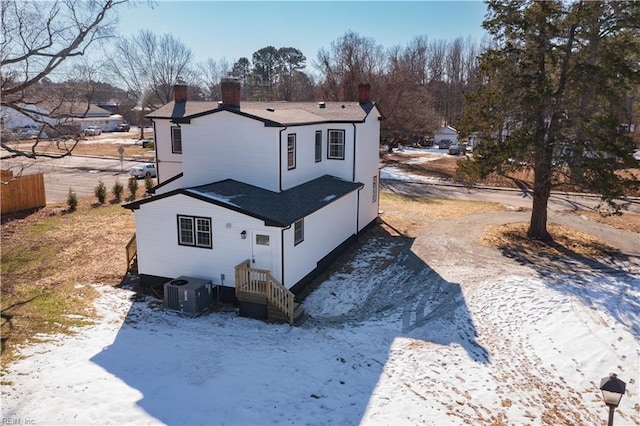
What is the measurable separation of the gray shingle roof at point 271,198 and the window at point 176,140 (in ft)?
29.2

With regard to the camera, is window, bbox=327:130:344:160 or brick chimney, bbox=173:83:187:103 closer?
window, bbox=327:130:344:160

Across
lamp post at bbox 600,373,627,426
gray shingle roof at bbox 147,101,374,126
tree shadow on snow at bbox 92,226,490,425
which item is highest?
gray shingle roof at bbox 147,101,374,126

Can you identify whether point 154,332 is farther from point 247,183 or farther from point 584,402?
point 584,402

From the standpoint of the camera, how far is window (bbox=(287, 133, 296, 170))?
665 inches

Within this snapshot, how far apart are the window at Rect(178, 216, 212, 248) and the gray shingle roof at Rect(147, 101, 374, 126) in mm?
4232

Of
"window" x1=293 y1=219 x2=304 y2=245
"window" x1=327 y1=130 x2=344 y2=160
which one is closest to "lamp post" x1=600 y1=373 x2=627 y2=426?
"window" x1=293 y1=219 x2=304 y2=245

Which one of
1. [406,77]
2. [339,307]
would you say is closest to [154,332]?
[339,307]

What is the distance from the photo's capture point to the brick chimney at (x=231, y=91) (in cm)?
1723

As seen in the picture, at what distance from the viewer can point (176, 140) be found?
78.6 feet

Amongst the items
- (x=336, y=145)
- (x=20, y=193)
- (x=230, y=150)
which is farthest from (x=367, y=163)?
(x=20, y=193)

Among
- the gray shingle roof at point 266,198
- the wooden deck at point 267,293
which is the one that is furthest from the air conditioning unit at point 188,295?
the gray shingle roof at point 266,198

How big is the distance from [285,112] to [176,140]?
7431mm

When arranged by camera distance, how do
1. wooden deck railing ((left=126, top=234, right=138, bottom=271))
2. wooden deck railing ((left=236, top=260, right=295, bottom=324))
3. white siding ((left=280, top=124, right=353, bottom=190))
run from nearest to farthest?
wooden deck railing ((left=236, top=260, right=295, bottom=324)), wooden deck railing ((left=126, top=234, right=138, bottom=271)), white siding ((left=280, top=124, right=353, bottom=190))

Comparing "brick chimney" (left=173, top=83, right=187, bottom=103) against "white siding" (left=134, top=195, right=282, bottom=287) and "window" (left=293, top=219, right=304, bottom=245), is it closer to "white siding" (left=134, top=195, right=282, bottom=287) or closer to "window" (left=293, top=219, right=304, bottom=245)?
"white siding" (left=134, top=195, right=282, bottom=287)
